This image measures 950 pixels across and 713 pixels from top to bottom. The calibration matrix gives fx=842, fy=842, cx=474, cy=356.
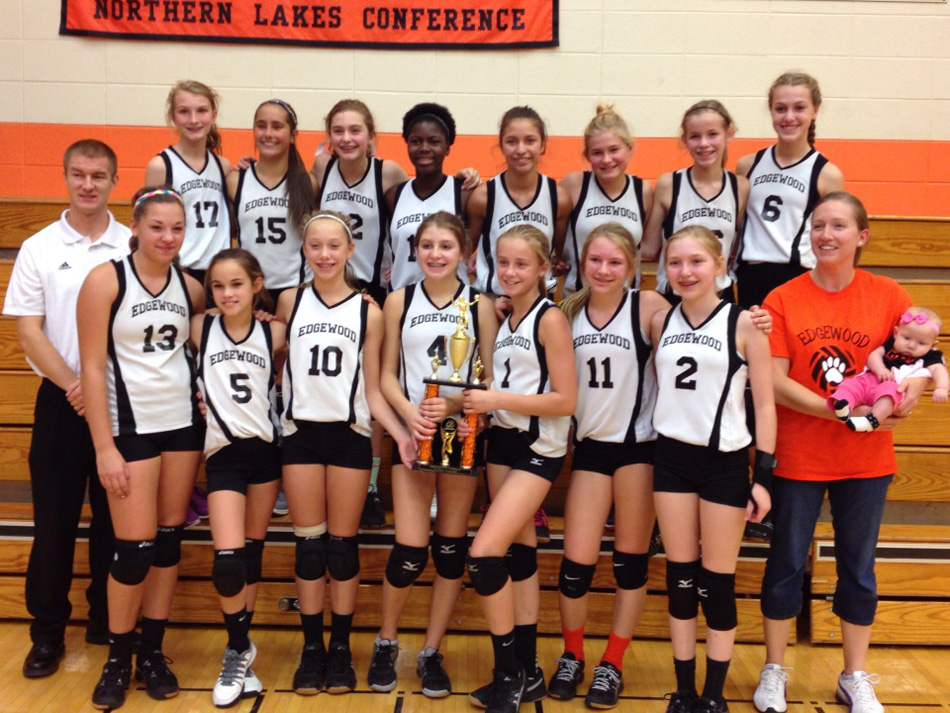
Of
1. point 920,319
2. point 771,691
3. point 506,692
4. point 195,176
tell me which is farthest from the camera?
point 195,176

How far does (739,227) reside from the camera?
3082 millimetres

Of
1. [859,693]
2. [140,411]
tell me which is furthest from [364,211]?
[859,693]

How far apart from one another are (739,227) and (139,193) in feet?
6.81

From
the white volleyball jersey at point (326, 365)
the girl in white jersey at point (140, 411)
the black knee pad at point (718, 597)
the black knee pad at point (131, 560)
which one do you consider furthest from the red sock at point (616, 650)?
the black knee pad at point (131, 560)

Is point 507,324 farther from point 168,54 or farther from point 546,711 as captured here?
point 168,54

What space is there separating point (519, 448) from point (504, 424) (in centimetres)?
9

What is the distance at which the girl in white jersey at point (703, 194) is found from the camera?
295 cm

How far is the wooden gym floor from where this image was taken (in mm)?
2598

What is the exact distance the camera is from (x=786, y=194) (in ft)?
9.95

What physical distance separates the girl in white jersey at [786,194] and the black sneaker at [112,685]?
2.48 metres

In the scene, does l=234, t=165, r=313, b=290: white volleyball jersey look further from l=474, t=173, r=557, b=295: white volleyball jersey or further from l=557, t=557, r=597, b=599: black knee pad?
l=557, t=557, r=597, b=599: black knee pad

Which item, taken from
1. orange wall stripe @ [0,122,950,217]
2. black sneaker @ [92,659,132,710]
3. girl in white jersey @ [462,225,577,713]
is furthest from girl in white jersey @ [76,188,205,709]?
orange wall stripe @ [0,122,950,217]

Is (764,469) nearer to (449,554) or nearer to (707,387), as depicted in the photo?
(707,387)

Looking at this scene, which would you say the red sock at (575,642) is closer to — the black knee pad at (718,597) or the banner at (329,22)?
the black knee pad at (718,597)
